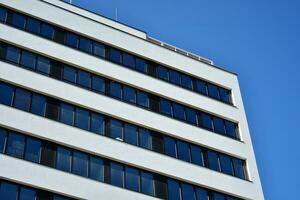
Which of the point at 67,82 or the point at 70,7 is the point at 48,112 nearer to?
the point at 67,82

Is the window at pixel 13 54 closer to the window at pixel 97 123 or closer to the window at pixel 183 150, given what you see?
the window at pixel 97 123

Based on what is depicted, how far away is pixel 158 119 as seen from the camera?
1780 inches

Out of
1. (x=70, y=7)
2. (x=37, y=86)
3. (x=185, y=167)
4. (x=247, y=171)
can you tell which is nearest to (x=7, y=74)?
(x=37, y=86)

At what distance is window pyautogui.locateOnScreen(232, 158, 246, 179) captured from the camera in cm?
4688

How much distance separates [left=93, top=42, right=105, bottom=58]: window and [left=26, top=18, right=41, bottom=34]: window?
490 cm

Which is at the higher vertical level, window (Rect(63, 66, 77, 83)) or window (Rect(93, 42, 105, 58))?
window (Rect(93, 42, 105, 58))

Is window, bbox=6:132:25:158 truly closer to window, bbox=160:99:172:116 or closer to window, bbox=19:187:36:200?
window, bbox=19:187:36:200

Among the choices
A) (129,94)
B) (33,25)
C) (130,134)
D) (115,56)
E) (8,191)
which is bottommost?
(8,191)

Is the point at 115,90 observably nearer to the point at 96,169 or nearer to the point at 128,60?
the point at 128,60

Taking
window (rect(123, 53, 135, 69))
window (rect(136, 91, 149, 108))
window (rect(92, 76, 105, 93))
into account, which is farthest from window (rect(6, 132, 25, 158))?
window (rect(123, 53, 135, 69))

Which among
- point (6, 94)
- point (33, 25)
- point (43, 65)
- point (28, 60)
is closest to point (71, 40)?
point (33, 25)

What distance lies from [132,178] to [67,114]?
6595 millimetres

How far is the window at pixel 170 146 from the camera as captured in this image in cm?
4416

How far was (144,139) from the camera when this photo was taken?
4359 centimetres
